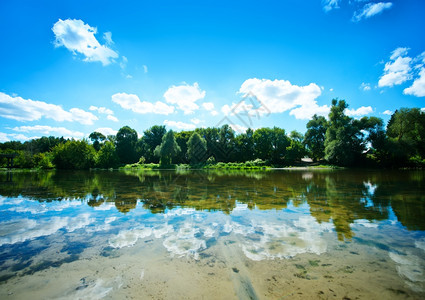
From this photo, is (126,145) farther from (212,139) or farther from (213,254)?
(213,254)

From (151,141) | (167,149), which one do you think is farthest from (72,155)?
(151,141)

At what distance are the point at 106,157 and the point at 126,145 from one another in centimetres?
958

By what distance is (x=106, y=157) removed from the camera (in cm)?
4784

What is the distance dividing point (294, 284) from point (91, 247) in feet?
12.0

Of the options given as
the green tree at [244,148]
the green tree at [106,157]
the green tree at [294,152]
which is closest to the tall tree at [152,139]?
the green tree at [106,157]

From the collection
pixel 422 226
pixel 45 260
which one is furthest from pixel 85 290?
pixel 422 226

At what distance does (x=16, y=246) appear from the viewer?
3.88 meters

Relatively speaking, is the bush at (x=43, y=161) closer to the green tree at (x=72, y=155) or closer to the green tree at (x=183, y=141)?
the green tree at (x=72, y=155)

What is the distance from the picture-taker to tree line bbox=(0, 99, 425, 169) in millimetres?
39531

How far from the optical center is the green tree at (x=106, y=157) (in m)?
47.7

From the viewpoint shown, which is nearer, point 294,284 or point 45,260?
point 294,284

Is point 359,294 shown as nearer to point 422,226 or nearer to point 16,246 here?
point 422,226

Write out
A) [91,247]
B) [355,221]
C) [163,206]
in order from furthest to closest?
[163,206] < [355,221] < [91,247]

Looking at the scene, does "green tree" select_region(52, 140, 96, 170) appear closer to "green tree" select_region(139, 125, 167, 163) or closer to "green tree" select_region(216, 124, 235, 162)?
"green tree" select_region(139, 125, 167, 163)
